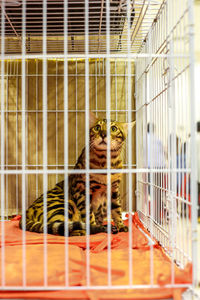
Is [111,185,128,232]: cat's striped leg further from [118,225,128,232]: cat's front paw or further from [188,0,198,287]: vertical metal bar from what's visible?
[188,0,198,287]: vertical metal bar

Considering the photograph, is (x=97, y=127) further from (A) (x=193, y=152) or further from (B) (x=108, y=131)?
(A) (x=193, y=152)

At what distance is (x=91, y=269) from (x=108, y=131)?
1.79 ft

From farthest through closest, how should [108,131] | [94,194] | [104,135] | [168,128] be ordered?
[94,194] → [104,135] → [168,128] → [108,131]

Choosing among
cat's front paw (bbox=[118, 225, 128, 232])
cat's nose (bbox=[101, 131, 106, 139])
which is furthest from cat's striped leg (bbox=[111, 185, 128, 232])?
cat's nose (bbox=[101, 131, 106, 139])

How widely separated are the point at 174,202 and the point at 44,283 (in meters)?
0.66

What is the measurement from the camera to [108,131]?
122 cm

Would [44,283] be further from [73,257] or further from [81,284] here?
[73,257]

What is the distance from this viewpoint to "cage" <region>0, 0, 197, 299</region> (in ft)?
3.70

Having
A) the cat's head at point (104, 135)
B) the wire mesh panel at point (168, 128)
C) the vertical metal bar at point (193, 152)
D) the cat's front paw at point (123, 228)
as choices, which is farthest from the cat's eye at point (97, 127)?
the vertical metal bar at point (193, 152)

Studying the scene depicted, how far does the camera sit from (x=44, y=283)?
1114 millimetres

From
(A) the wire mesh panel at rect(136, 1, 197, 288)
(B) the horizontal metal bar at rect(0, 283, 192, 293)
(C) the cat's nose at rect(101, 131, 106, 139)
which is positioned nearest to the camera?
(B) the horizontal metal bar at rect(0, 283, 192, 293)

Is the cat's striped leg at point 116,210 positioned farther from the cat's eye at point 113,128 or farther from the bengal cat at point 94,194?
the cat's eye at point 113,128

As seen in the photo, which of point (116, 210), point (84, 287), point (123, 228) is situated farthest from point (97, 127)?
point (84, 287)

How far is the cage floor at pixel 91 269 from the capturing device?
1.09 m
